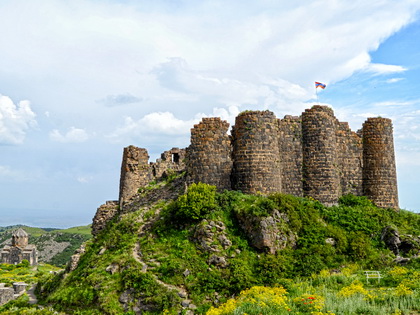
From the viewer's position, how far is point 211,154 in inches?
1061

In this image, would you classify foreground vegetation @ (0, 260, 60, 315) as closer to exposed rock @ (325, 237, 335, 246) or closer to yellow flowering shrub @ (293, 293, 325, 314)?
yellow flowering shrub @ (293, 293, 325, 314)

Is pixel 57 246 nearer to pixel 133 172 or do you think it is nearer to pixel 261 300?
pixel 133 172

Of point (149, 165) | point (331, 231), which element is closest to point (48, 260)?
point (149, 165)

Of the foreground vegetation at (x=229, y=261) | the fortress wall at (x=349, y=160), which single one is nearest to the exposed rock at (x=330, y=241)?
the foreground vegetation at (x=229, y=261)

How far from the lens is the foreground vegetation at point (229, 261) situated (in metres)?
18.8

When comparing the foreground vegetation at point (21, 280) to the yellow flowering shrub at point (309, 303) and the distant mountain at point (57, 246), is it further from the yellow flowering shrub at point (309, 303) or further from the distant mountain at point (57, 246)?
the distant mountain at point (57, 246)

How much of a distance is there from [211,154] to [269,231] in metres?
7.00

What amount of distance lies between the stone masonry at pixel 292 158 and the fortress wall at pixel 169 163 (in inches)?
42.2

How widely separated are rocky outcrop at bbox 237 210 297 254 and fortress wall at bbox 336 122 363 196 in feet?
27.9

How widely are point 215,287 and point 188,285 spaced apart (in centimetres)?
140

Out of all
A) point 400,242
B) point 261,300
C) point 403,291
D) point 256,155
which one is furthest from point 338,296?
point 256,155

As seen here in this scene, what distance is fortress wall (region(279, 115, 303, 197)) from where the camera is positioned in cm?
2831

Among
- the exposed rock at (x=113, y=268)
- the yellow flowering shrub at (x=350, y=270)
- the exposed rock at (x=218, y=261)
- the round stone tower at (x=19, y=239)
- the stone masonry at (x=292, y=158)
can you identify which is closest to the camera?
the yellow flowering shrub at (x=350, y=270)

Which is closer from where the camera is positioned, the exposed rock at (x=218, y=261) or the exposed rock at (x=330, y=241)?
the exposed rock at (x=218, y=261)
